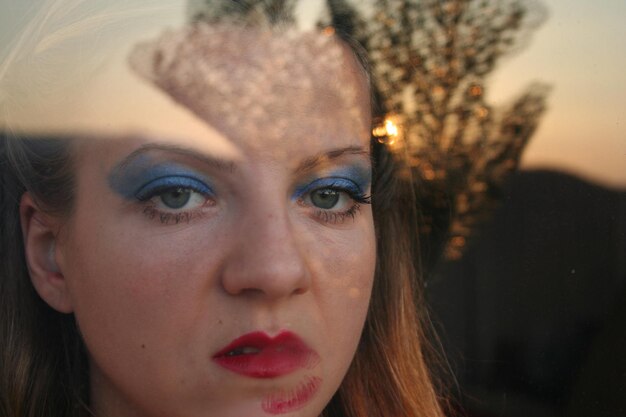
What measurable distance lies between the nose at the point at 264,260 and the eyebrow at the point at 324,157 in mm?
101

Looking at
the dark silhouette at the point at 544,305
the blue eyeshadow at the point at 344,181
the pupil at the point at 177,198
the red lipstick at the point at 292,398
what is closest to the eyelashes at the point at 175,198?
the pupil at the point at 177,198

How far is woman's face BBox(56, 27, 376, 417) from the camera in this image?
1.33m

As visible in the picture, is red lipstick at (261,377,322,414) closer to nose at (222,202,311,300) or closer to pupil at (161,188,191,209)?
nose at (222,202,311,300)

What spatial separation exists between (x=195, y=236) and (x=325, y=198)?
0.27m

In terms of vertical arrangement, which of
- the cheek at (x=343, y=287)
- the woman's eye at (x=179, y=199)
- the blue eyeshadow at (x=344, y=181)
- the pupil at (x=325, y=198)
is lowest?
the cheek at (x=343, y=287)

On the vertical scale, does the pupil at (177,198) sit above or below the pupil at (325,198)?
below

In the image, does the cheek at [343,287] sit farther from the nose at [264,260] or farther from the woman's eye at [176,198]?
the woman's eye at [176,198]

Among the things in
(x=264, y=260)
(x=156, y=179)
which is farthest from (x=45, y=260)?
(x=264, y=260)

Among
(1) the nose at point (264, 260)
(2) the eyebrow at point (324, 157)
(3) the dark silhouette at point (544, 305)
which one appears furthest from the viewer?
(3) the dark silhouette at point (544, 305)

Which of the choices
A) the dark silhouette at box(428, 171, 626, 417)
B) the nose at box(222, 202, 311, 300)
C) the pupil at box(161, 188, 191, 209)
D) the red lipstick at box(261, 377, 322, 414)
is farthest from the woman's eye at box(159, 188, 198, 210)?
the dark silhouette at box(428, 171, 626, 417)

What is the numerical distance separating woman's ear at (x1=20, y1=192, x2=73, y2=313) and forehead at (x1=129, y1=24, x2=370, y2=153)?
1.04ft

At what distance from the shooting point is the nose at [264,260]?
1308mm

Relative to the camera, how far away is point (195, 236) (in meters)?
1.34

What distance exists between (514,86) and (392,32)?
1.11ft
